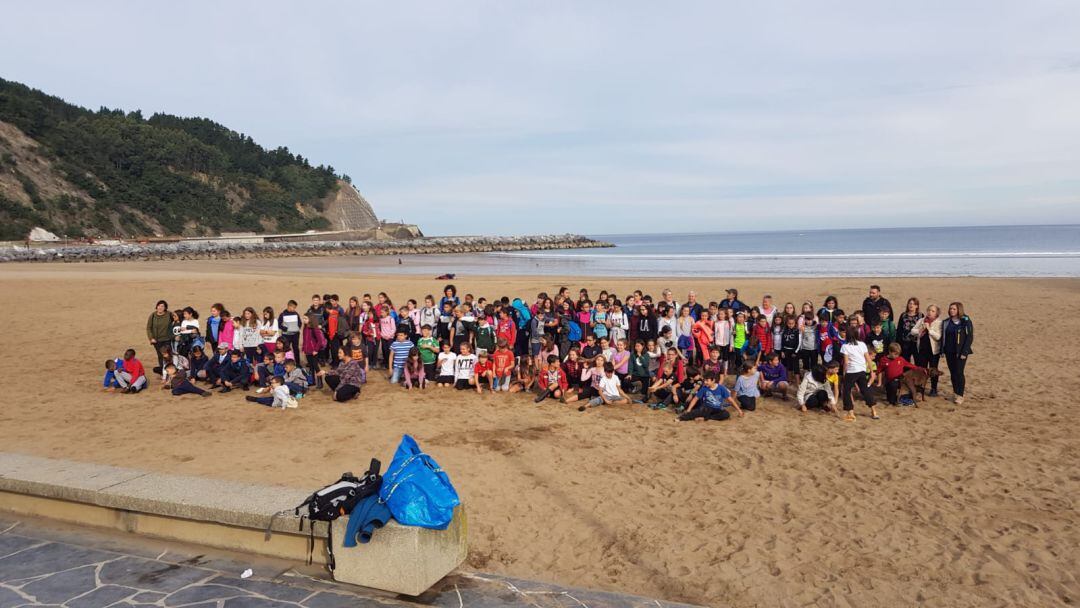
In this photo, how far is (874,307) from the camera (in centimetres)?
1138

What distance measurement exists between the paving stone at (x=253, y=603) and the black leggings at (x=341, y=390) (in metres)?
6.48

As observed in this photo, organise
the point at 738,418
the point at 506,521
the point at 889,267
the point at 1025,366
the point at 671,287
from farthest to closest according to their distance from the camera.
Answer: the point at 889,267 < the point at 671,287 < the point at 1025,366 < the point at 738,418 < the point at 506,521

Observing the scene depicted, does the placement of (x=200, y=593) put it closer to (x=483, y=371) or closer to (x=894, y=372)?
(x=483, y=371)

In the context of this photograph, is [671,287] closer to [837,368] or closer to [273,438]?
[837,368]

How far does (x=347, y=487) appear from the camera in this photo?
185 inches

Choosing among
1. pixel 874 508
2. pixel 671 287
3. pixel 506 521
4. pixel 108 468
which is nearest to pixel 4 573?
pixel 108 468

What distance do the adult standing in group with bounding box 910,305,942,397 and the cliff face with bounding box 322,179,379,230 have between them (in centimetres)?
10089

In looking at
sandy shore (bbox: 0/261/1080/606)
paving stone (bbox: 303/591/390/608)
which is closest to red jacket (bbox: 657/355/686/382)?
sandy shore (bbox: 0/261/1080/606)

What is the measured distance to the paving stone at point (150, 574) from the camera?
14.4ft

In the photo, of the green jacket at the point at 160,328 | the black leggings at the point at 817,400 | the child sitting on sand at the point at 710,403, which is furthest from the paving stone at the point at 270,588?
the green jacket at the point at 160,328

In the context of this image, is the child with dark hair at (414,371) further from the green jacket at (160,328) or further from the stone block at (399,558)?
the stone block at (399,558)

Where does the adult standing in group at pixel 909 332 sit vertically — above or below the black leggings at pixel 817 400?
above

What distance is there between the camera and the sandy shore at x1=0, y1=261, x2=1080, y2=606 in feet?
17.8

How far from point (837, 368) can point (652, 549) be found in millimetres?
5821
